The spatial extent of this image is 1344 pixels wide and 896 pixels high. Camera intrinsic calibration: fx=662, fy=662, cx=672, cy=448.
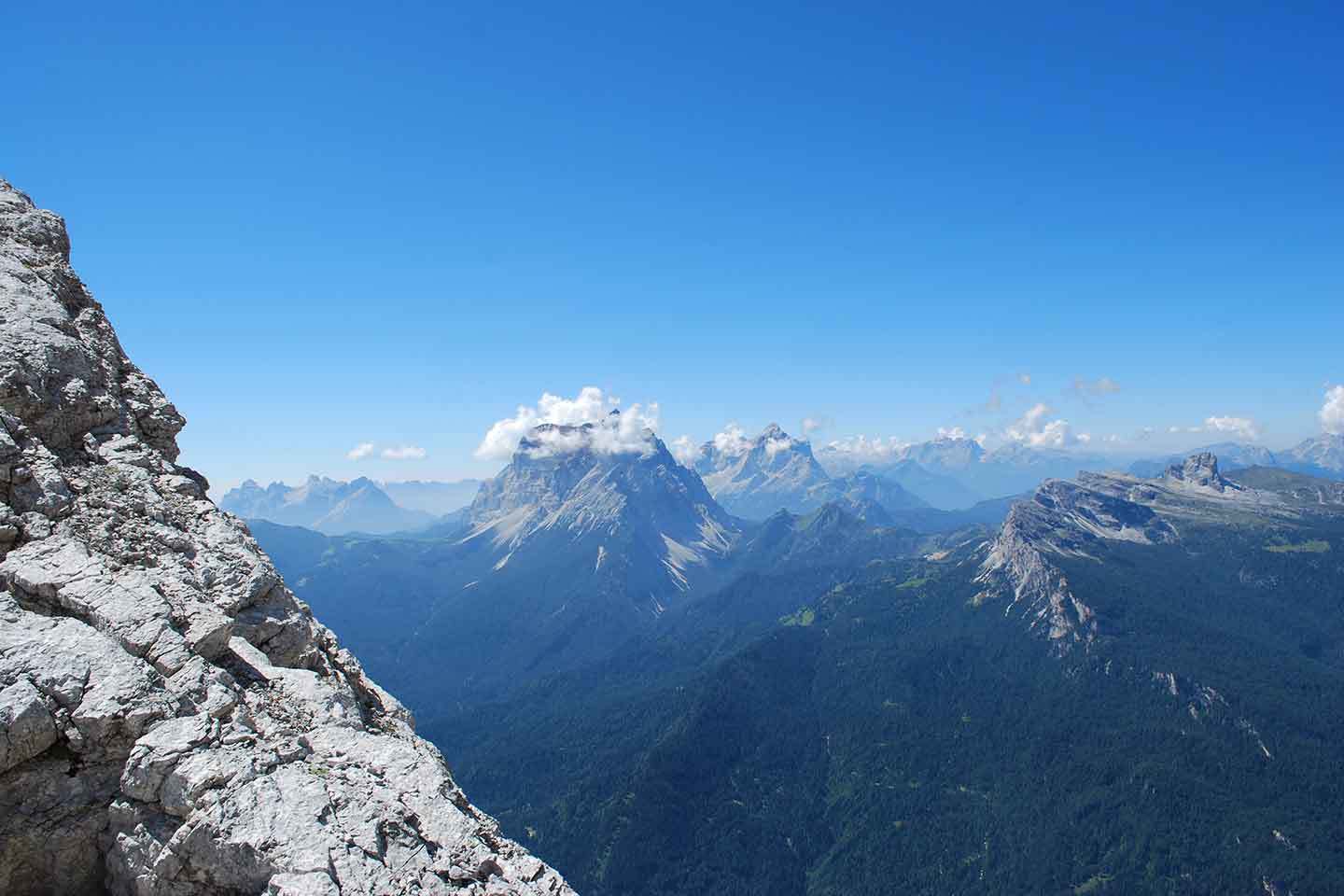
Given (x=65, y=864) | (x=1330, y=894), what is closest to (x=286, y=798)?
(x=65, y=864)

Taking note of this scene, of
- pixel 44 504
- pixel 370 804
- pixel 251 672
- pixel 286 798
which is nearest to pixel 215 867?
pixel 286 798

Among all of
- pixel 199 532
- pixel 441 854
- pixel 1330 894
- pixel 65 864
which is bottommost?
pixel 1330 894

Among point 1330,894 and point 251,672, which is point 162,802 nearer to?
point 251,672

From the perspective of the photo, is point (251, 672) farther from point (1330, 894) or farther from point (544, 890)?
point (1330, 894)

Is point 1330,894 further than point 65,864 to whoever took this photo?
Yes

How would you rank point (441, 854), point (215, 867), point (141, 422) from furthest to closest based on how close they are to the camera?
1. point (141, 422)
2. point (441, 854)
3. point (215, 867)

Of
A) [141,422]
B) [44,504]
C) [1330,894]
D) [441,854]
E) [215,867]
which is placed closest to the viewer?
[215,867]

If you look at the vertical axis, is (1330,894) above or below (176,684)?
below
